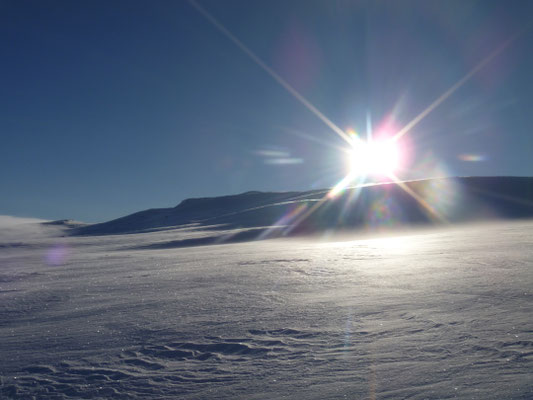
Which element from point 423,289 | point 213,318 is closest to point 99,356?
point 213,318

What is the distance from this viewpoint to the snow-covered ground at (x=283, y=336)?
2781 millimetres

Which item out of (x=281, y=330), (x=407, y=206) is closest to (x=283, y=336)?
(x=281, y=330)

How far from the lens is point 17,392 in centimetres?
286

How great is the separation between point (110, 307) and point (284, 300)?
1988mm

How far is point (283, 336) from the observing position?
368 cm

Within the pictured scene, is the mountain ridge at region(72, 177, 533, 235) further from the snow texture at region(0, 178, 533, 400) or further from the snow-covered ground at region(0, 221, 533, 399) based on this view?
the snow-covered ground at region(0, 221, 533, 399)

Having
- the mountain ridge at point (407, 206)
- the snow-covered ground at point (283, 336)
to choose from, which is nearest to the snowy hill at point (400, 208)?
the mountain ridge at point (407, 206)

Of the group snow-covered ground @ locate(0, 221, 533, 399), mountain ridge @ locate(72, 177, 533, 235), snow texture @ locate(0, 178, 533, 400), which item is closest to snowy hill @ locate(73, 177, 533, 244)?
mountain ridge @ locate(72, 177, 533, 235)

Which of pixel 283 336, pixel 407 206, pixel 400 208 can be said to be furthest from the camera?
pixel 407 206

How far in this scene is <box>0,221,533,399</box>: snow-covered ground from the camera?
9.12 feet

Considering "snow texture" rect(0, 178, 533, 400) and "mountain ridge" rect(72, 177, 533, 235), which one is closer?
"snow texture" rect(0, 178, 533, 400)

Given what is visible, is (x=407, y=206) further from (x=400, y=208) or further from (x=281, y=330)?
(x=281, y=330)

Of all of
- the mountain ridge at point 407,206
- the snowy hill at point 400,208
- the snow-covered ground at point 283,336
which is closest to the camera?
the snow-covered ground at point 283,336

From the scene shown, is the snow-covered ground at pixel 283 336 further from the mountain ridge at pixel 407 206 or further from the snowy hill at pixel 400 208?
the mountain ridge at pixel 407 206
